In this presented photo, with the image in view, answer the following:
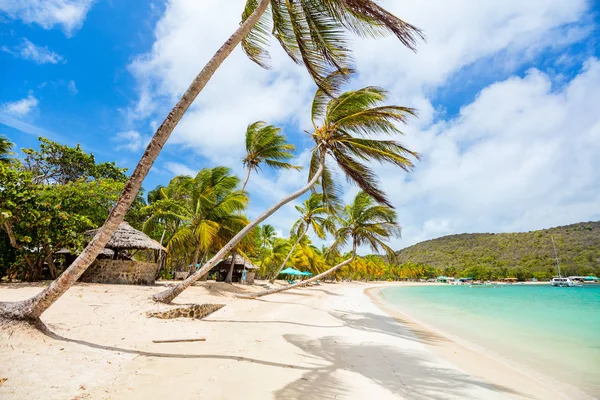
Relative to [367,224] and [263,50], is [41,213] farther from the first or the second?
[367,224]

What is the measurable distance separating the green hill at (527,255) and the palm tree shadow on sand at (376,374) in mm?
90857

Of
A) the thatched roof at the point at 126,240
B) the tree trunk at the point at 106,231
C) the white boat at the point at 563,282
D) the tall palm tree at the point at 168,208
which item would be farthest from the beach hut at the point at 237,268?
the white boat at the point at 563,282

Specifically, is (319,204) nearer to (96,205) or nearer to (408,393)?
(96,205)

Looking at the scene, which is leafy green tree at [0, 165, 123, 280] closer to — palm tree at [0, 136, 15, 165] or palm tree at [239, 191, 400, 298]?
palm tree at [0, 136, 15, 165]

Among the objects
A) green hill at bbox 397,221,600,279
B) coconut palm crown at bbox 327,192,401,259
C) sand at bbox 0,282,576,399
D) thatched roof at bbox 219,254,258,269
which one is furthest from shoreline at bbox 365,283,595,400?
green hill at bbox 397,221,600,279

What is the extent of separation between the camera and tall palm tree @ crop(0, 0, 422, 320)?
4.05m

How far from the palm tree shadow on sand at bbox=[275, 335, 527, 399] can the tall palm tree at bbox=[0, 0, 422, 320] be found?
3.16 meters

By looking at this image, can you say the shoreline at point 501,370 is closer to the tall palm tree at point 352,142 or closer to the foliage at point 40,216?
the tall palm tree at point 352,142

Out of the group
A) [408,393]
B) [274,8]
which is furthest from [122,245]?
[408,393]

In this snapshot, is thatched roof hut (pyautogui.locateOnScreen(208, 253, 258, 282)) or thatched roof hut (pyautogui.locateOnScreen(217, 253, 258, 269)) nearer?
thatched roof hut (pyautogui.locateOnScreen(217, 253, 258, 269))

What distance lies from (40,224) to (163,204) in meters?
6.94

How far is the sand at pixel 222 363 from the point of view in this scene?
3088mm

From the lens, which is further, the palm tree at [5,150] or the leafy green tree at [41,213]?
the palm tree at [5,150]

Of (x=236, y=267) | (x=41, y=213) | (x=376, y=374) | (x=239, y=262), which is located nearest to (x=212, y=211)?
(x=41, y=213)
